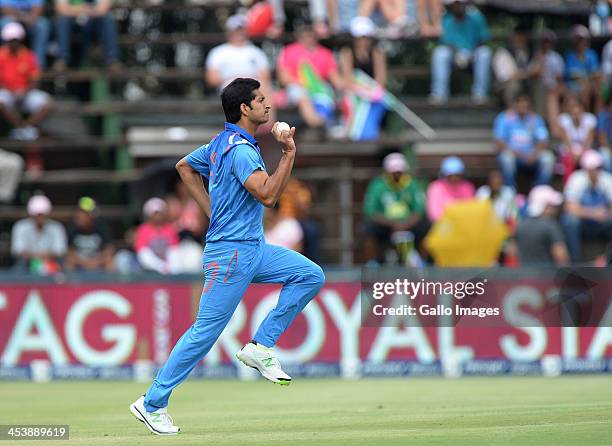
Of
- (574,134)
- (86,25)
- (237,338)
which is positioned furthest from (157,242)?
(574,134)

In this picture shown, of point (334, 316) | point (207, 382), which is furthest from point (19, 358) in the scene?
point (334, 316)

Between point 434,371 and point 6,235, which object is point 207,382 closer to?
→ point 434,371

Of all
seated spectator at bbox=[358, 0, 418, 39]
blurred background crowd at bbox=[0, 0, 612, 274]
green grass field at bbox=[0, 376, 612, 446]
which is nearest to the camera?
green grass field at bbox=[0, 376, 612, 446]

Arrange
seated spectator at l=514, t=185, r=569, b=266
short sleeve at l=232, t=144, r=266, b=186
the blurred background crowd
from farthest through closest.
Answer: the blurred background crowd < seated spectator at l=514, t=185, r=569, b=266 < short sleeve at l=232, t=144, r=266, b=186

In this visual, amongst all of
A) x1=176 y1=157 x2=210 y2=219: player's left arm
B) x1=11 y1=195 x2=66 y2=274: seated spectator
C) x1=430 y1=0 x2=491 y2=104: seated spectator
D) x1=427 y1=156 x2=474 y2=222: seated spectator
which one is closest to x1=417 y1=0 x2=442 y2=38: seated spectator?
x1=430 y1=0 x2=491 y2=104: seated spectator

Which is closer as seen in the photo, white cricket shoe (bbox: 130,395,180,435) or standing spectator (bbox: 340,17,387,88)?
white cricket shoe (bbox: 130,395,180,435)

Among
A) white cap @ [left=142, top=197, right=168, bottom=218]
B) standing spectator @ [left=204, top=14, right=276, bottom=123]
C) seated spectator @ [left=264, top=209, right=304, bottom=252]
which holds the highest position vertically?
standing spectator @ [left=204, top=14, right=276, bottom=123]

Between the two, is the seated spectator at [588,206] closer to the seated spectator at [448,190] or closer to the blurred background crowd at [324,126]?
the blurred background crowd at [324,126]

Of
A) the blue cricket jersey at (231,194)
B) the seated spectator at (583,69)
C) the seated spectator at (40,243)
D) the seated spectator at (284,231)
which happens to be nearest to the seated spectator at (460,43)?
the seated spectator at (583,69)

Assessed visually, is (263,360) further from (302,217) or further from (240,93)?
(302,217)

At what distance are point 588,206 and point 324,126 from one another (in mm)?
4118

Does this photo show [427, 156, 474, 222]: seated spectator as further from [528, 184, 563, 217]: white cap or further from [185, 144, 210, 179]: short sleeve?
[185, 144, 210, 179]: short sleeve

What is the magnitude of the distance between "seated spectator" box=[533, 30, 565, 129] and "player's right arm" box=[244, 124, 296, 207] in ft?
40.1

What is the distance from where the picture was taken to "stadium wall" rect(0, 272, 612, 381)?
656 inches
